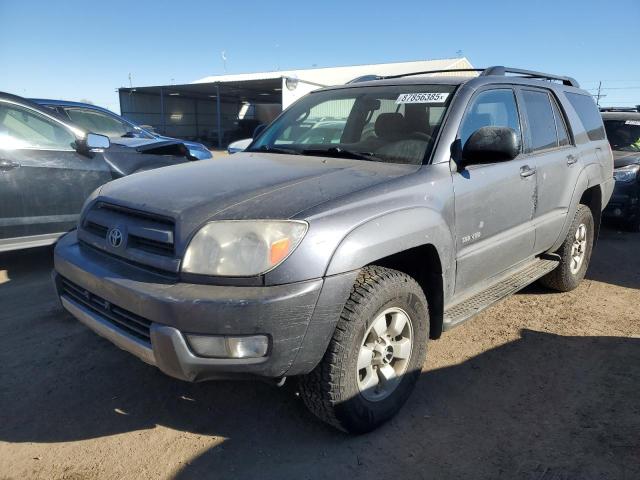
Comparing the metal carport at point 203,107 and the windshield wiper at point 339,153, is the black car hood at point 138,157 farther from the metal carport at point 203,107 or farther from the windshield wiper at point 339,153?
the metal carport at point 203,107

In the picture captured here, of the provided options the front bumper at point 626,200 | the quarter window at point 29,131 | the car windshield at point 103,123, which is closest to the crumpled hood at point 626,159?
the front bumper at point 626,200

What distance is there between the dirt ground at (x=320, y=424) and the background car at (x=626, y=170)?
4.10 meters

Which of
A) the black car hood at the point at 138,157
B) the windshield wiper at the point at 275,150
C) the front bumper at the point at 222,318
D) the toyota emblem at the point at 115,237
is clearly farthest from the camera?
the black car hood at the point at 138,157

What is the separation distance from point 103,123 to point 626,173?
8.11 meters

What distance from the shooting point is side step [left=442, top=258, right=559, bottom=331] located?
2.98m

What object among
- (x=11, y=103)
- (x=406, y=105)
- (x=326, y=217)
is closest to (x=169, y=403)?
(x=326, y=217)

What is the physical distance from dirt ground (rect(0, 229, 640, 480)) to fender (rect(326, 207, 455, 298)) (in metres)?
0.73

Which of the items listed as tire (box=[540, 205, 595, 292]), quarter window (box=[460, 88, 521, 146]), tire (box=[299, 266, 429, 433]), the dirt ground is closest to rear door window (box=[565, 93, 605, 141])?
tire (box=[540, 205, 595, 292])

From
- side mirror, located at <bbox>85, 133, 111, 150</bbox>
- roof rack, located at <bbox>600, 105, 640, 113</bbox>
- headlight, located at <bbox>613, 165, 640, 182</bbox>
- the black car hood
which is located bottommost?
headlight, located at <bbox>613, 165, 640, 182</bbox>

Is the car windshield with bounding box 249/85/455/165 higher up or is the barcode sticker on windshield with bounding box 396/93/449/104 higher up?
the barcode sticker on windshield with bounding box 396/93/449/104

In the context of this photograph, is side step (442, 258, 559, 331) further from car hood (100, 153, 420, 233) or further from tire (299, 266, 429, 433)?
car hood (100, 153, 420, 233)

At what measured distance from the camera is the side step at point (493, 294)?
117 inches

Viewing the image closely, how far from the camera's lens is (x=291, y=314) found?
2.08 metres

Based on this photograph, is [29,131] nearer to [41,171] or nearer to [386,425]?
[41,171]
